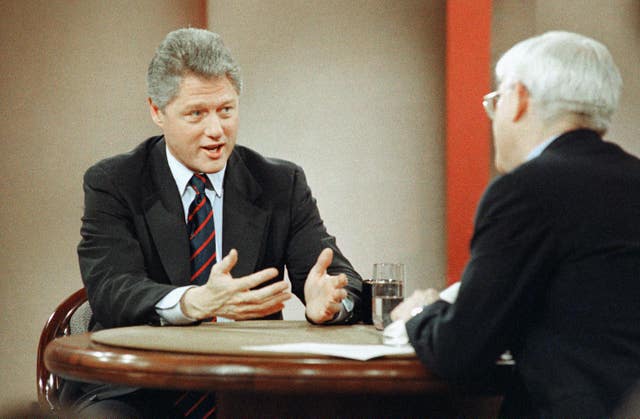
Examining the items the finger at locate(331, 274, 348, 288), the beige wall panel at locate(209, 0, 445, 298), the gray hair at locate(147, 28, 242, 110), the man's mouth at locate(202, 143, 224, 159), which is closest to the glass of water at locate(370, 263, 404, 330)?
the finger at locate(331, 274, 348, 288)

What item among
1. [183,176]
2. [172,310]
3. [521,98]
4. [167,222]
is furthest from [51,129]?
[521,98]

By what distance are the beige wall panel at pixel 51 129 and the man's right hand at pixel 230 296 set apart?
7.66 ft

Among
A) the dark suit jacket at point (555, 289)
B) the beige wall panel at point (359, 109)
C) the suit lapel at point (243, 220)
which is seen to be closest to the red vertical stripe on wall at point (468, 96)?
the beige wall panel at point (359, 109)

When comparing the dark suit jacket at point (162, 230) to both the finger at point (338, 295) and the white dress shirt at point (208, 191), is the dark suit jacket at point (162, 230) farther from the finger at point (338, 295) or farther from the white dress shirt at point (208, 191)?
the finger at point (338, 295)

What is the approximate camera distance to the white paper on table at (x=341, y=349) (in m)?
1.34

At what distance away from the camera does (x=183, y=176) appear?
227 cm

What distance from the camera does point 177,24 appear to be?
4.12m

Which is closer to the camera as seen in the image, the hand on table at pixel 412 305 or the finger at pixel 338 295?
the hand on table at pixel 412 305

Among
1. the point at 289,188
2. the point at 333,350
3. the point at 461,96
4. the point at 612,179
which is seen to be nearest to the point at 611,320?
the point at 612,179

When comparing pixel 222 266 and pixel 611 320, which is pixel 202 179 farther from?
pixel 611 320

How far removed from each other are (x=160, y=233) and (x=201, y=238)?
0.12 m

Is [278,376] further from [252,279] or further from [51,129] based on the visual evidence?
[51,129]

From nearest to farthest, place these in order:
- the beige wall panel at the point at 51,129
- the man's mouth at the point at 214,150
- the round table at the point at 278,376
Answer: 1. the round table at the point at 278,376
2. the man's mouth at the point at 214,150
3. the beige wall panel at the point at 51,129

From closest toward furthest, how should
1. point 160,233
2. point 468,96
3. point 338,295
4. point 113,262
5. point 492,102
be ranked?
point 492,102 < point 338,295 < point 113,262 < point 160,233 < point 468,96
